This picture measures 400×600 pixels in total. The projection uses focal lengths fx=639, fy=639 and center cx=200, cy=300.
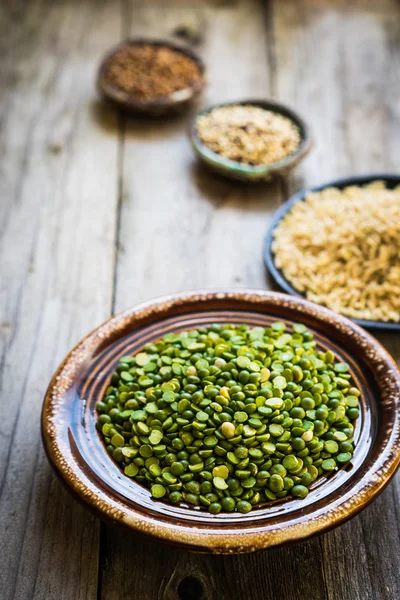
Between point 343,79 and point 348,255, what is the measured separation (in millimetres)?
1134

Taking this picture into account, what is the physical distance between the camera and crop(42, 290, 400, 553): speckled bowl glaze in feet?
3.31

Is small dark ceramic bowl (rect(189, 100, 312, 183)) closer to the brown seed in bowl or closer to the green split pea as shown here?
the brown seed in bowl

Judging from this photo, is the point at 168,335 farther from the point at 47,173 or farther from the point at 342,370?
the point at 47,173

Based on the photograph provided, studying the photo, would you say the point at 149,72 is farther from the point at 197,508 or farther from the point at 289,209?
the point at 197,508

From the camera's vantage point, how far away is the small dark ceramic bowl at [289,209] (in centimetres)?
149

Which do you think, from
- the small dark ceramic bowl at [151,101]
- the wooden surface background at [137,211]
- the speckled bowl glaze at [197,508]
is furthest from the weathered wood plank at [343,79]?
the small dark ceramic bowl at [151,101]

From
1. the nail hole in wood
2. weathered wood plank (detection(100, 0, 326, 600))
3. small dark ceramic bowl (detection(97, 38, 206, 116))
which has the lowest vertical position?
the nail hole in wood

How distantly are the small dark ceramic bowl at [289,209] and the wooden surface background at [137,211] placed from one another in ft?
0.30

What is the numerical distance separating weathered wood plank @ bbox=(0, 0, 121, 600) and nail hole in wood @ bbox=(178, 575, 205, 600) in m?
0.16

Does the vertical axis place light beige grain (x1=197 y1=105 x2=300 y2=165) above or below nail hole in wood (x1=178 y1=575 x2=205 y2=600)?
above

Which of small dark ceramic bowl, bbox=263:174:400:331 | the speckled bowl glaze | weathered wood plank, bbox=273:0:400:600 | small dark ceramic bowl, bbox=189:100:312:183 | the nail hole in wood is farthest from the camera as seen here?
weathered wood plank, bbox=273:0:400:600

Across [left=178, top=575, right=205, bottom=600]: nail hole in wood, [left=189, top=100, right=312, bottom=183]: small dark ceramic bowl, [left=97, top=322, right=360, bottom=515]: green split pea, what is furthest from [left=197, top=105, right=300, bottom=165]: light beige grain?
[left=178, top=575, right=205, bottom=600]: nail hole in wood

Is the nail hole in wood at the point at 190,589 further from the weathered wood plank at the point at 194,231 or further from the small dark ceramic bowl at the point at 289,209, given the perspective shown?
the small dark ceramic bowl at the point at 289,209

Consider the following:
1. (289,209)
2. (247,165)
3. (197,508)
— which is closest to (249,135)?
(247,165)
